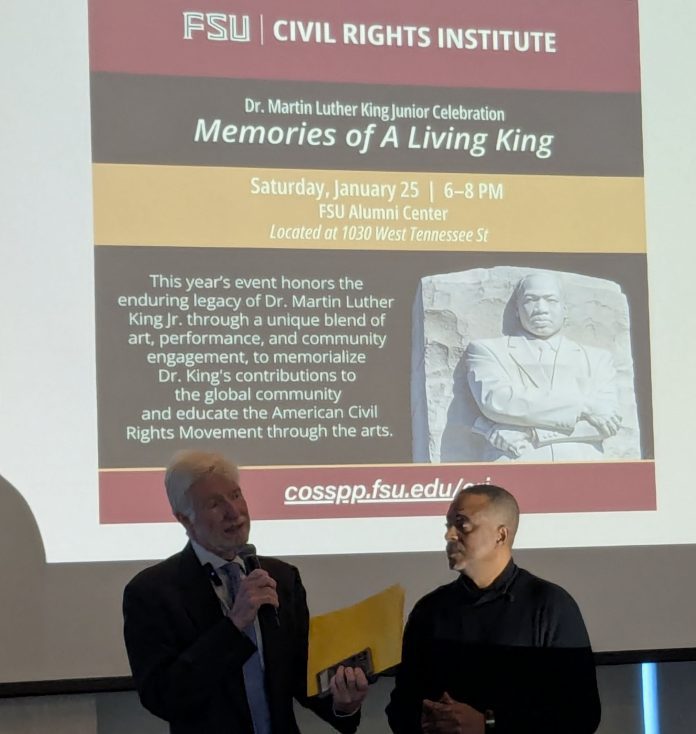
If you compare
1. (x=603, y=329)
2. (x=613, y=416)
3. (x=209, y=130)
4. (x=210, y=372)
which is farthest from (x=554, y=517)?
(x=209, y=130)

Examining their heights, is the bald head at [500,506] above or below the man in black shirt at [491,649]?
above

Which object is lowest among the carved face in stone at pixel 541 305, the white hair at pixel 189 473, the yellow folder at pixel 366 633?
the yellow folder at pixel 366 633

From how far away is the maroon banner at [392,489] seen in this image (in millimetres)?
2947

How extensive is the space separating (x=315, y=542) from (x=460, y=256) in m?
0.91

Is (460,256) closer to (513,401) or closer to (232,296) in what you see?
(513,401)

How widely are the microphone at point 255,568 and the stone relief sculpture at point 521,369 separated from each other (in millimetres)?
848

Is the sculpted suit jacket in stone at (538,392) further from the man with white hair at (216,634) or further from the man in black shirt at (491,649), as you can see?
the man with white hair at (216,634)

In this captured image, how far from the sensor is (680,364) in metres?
3.24

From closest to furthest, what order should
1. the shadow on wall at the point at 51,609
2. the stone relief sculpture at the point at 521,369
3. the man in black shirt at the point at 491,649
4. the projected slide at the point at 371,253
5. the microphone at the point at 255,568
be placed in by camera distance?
1. the microphone at the point at 255,568
2. the man in black shirt at the point at 491,649
3. the shadow on wall at the point at 51,609
4. the projected slide at the point at 371,253
5. the stone relief sculpture at the point at 521,369

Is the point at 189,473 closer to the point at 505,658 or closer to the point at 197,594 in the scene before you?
the point at 197,594

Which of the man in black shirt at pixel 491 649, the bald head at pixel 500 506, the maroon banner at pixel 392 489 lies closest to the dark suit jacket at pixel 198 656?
the man in black shirt at pixel 491 649

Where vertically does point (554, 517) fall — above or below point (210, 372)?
below

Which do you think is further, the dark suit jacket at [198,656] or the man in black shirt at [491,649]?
the man in black shirt at [491,649]

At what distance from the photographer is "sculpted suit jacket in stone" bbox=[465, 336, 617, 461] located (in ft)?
10.2
